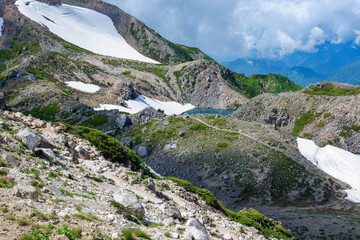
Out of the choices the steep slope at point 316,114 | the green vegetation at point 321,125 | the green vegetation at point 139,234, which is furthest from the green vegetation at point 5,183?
the green vegetation at point 321,125

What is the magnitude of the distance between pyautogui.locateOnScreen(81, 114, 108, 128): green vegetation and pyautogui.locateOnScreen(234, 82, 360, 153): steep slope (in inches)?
3188

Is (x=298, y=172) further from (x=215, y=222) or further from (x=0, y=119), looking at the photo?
(x=0, y=119)

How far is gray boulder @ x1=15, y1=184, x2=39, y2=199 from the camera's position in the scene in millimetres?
12102

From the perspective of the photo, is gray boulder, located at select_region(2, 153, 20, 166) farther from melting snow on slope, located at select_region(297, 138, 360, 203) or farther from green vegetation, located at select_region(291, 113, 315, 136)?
green vegetation, located at select_region(291, 113, 315, 136)

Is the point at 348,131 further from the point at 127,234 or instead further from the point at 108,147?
the point at 127,234

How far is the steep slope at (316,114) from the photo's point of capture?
11232 centimetres

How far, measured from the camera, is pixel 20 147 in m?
18.1

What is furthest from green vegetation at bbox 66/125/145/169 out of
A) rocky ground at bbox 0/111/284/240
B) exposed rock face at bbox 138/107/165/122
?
exposed rock face at bbox 138/107/165/122

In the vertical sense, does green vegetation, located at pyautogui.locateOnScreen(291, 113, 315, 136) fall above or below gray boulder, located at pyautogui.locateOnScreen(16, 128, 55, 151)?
above

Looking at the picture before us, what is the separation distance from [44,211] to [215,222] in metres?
15.2

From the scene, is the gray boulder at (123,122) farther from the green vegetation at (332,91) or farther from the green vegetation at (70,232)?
the green vegetation at (332,91)

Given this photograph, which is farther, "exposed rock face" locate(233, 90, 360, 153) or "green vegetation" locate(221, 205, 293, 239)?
"exposed rock face" locate(233, 90, 360, 153)

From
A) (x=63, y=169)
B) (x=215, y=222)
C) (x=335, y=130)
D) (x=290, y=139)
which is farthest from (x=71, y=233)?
(x=335, y=130)

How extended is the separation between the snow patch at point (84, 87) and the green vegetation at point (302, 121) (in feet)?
393
